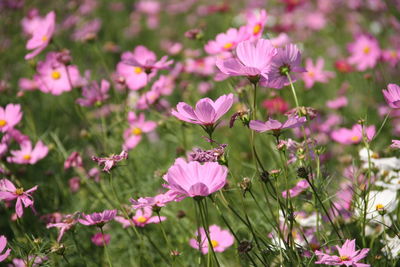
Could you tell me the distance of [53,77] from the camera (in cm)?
172

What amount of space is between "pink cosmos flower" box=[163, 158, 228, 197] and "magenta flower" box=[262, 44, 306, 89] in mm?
282

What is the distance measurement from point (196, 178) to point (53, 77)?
109cm

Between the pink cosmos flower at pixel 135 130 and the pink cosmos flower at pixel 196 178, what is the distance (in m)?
0.80

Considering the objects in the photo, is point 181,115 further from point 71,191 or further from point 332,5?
point 332,5

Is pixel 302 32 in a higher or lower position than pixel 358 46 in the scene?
lower

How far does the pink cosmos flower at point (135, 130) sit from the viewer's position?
5.31 ft

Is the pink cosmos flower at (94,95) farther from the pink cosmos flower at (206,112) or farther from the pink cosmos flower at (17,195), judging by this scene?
the pink cosmos flower at (206,112)

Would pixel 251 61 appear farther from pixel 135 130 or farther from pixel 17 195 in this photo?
pixel 135 130

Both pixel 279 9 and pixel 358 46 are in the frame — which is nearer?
pixel 358 46

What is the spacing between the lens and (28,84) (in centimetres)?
191

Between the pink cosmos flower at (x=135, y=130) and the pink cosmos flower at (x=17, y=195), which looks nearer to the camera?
the pink cosmos flower at (x=17, y=195)

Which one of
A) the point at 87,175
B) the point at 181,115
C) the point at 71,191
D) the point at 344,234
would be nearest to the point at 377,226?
the point at 344,234

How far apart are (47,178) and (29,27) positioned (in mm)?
840

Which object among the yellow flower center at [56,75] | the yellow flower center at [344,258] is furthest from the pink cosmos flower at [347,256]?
the yellow flower center at [56,75]
